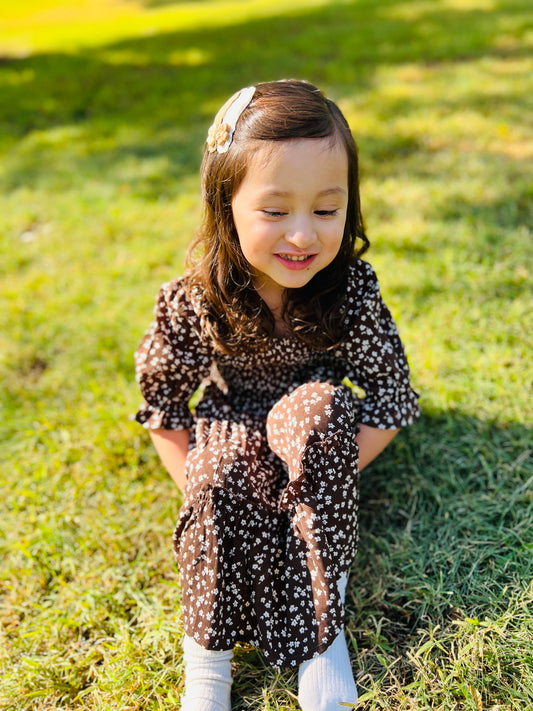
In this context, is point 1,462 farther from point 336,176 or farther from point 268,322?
point 336,176

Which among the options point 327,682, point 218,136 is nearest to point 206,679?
point 327,682

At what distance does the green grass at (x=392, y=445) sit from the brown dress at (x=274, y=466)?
7.6 inches

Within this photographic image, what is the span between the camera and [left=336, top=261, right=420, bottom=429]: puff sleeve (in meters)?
1.74

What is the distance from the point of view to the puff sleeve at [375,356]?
1.74 meters

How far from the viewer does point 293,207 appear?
1.49 metres

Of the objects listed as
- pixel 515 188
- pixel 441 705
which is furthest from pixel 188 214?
pixel 441 705

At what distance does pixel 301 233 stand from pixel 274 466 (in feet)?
2.14

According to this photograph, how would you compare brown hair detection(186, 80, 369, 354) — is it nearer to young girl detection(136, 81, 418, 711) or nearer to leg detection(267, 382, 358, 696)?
young girl detection(136, 81, 418, 711)

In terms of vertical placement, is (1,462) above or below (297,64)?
below

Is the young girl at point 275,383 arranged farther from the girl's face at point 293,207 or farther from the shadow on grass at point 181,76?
the shadow on grass at point 181,76

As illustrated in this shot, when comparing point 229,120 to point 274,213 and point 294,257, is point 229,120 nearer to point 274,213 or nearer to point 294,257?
point 274,213

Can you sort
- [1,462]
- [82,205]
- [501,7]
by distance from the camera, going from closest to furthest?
[1,462]
[82,205]
[501,7]

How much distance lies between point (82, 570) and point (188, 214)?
227cm

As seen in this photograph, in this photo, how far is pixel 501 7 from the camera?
→ 646 centimetres
